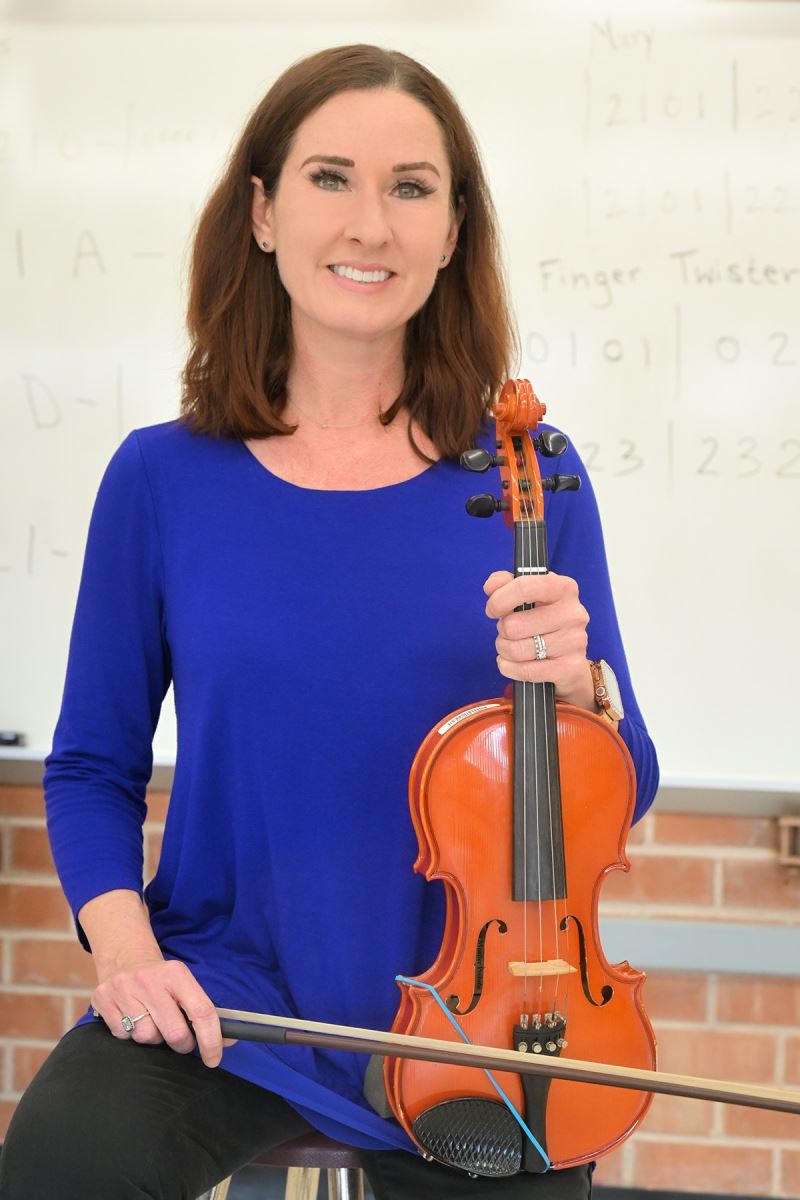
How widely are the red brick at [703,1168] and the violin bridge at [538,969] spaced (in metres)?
1.26

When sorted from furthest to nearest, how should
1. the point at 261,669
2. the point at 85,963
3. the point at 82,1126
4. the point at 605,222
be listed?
the point at 85,963
the point at 605,222
the point at 261,669
the point at 82,1126

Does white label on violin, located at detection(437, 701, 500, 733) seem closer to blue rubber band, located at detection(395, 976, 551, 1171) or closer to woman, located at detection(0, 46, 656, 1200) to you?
woman, located at detection(0, 46, 656, 1200)

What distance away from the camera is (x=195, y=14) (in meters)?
2.03

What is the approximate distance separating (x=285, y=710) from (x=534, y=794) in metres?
0.26

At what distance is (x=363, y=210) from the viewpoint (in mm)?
1332

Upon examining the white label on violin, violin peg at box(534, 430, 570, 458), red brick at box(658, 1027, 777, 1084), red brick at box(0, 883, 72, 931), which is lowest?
red brick at box(658, 1027, 777, 1084)

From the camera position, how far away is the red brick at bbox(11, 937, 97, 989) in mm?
2246

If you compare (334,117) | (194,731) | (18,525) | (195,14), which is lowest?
(194,731)

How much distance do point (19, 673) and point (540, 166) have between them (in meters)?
1.10

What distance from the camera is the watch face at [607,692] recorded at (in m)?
1.23

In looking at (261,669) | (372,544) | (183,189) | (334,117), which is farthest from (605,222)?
(261,669)

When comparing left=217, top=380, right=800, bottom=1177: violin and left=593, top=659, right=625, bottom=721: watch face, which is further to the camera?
left=593, top=659, right=625, bottom=721: watch face

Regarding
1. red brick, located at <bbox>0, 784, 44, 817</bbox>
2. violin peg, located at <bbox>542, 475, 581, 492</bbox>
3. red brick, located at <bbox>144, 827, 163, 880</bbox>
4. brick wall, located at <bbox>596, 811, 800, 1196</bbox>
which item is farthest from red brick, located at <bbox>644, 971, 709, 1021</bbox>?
violin peg, located at <bbox>542, 475, 581, 492</bbox>

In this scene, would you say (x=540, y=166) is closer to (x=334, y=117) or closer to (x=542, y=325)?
(x=542, y=325)
